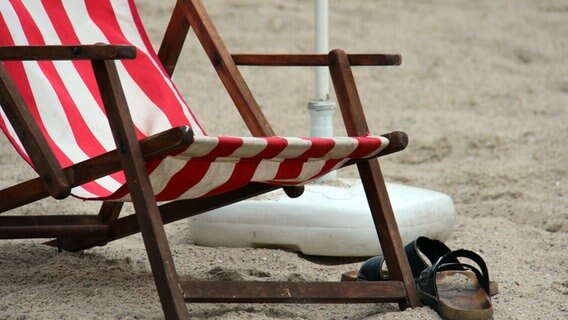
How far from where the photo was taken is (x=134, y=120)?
2.81m

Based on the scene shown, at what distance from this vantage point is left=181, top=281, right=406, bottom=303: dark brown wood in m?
2.12

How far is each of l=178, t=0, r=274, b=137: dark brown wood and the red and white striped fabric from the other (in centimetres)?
20

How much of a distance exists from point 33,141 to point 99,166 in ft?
0.57

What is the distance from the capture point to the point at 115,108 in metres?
2.06

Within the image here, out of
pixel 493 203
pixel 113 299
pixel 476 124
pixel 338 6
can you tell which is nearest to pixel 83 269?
pixel 113 299

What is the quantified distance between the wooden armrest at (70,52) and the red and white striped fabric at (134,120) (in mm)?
233

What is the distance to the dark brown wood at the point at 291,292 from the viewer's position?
83.7 inches

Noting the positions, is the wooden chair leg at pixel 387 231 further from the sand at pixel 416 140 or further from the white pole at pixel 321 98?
the white pole at pixel 321 98

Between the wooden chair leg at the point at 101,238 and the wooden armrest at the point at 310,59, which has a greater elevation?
the wooden armrest at the point at 310,59

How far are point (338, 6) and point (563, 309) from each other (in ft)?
14.8

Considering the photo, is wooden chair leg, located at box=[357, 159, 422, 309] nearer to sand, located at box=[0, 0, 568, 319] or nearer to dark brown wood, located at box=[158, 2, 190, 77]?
sand, located at box=[0, 0, 568, 319]

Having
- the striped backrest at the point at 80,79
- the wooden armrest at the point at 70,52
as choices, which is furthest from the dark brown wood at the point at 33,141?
the striped backrest at the point at 80,79

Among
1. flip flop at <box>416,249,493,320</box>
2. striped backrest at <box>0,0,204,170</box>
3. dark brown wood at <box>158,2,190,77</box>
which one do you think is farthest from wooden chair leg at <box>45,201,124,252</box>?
flip flop at <box>416,249,493,320</box>

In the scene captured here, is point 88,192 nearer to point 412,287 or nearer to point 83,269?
point 83,269
